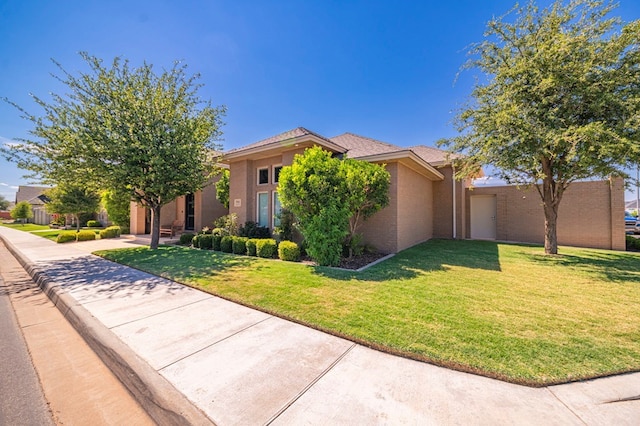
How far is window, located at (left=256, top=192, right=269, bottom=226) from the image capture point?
1138 centimetres

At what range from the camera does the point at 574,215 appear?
37.9 feet

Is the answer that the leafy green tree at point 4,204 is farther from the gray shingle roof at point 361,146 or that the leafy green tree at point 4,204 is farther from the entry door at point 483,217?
the entry door at point 483,217

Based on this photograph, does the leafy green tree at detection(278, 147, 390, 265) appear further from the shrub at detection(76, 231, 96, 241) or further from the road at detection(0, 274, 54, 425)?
the shrub at detection(76, 231, 96, 241)

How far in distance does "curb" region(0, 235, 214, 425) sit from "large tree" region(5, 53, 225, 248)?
6.38m

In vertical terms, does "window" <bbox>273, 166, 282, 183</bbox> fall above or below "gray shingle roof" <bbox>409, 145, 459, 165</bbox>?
below

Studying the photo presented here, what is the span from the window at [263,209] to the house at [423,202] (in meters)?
0.04

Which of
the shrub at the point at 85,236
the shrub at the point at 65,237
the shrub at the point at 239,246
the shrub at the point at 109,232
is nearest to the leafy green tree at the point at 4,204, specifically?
the shrub at the point at 109,232

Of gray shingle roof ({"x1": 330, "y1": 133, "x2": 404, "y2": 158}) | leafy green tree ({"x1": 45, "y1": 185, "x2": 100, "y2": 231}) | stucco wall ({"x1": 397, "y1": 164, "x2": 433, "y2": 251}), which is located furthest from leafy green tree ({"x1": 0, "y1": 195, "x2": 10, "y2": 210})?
stucco wall ({"x1": 397, "y1": 164, "x2": 433, "y2": 251})

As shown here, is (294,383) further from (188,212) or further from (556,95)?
(188,212)

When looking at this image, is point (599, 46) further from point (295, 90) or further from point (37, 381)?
point (37, 381)

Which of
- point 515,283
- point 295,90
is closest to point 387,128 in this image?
point 295,90

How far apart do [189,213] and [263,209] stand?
8.27 meters

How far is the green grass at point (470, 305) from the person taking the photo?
9.24ft

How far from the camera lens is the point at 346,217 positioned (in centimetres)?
725
